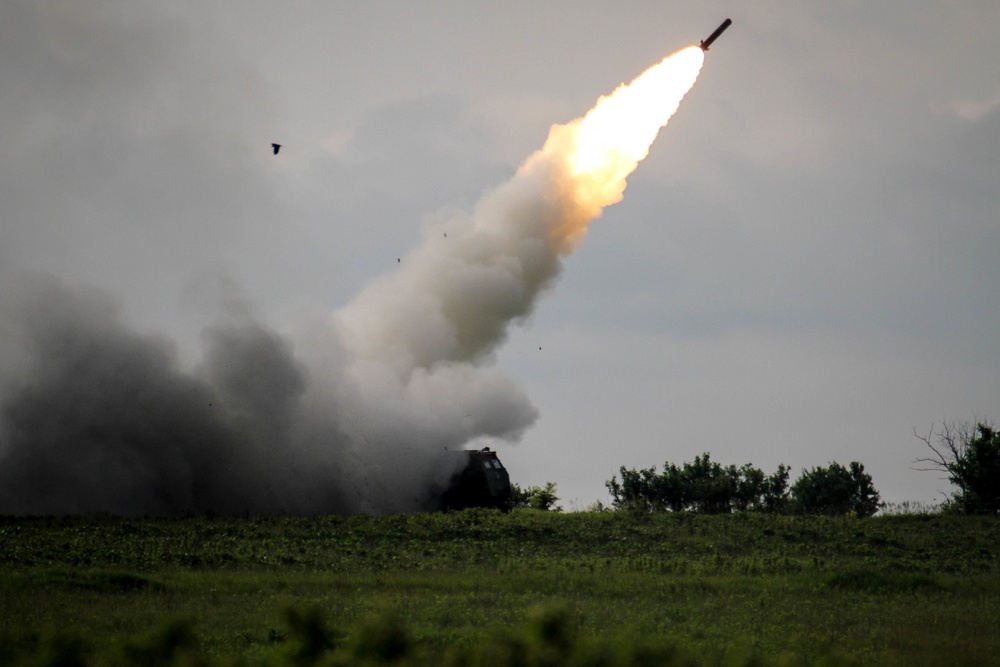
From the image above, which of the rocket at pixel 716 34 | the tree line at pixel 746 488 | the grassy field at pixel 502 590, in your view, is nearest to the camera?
the grassy field at pixel 502 590

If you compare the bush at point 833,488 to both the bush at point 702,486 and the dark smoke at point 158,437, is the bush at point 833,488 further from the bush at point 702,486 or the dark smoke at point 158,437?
the dark smoke at point 158,437

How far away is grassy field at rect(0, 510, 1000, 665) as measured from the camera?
11.3 m

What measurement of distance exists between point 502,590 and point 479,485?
18768 millimetres

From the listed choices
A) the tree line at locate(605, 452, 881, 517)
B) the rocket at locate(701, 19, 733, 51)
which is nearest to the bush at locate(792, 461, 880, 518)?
the tree line at locate(605, 452, 881, 517)

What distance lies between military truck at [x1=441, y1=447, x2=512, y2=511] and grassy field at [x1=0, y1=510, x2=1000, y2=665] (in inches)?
194

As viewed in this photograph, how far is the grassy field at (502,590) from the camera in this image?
11336mm

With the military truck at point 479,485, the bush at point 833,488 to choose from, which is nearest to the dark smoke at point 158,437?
the military truck at point 479,485

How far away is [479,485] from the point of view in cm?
4228

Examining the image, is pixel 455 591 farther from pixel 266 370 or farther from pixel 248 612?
pixel 266 370

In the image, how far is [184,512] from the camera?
124 ft

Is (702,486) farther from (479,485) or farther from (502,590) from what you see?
(502,590)

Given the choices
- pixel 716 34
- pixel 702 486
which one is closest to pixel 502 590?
pixel 716 34

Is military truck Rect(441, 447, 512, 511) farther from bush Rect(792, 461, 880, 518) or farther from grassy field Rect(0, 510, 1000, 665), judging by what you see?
bush Rect(792, 461, 880, 518)

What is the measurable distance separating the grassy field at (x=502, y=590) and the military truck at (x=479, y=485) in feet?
16.1
